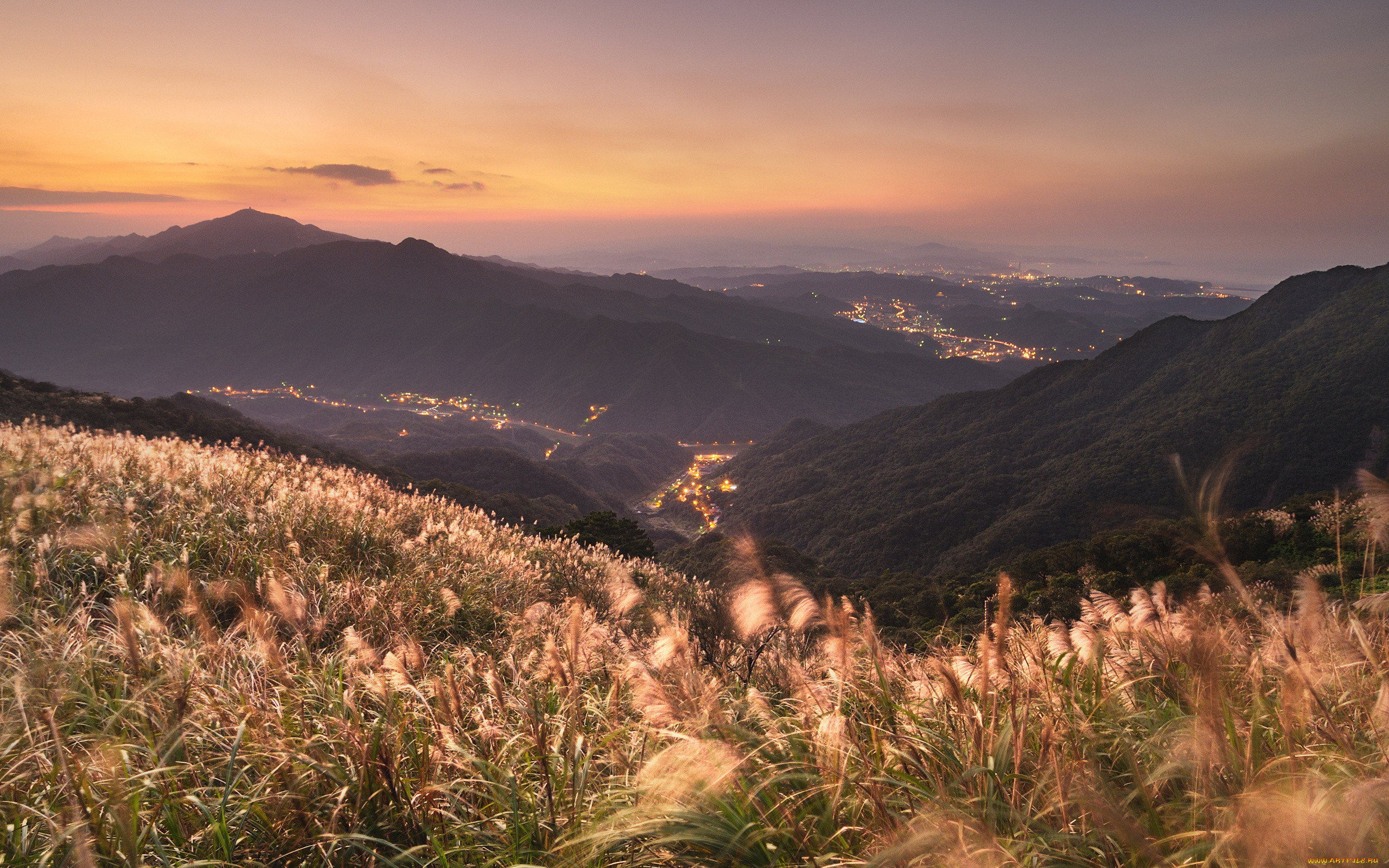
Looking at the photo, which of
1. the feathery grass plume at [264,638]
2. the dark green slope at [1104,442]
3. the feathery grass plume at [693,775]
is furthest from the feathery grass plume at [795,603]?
the dark green slope at [1104,442]

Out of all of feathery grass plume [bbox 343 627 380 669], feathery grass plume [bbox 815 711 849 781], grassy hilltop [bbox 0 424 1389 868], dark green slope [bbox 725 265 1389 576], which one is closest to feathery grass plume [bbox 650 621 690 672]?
grassy hilltop [bbox 0 424 1389 868]

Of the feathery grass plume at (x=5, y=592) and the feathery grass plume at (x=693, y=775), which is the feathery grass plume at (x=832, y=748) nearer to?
the feathery grass plume at (x=693, y=775)

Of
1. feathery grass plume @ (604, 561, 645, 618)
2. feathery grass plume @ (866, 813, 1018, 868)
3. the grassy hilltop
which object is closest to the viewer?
feathery grass plume @ (866, 813, 1018, 868)


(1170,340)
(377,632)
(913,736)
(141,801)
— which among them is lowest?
(377,632)

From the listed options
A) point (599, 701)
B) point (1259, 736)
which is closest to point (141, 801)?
point (599, 701)

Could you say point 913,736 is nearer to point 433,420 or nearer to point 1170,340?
point 1170,340

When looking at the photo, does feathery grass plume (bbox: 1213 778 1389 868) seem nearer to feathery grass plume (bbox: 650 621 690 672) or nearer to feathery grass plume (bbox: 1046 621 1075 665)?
feathery grass plume (bbox: 1046 621 1075 665)
